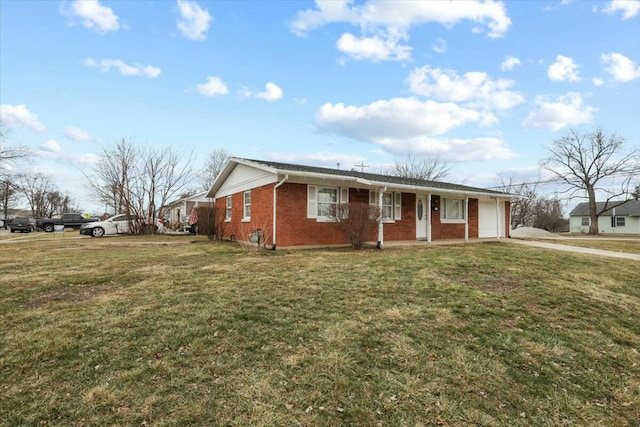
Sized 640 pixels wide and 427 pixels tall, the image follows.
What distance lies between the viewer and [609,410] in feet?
9.08

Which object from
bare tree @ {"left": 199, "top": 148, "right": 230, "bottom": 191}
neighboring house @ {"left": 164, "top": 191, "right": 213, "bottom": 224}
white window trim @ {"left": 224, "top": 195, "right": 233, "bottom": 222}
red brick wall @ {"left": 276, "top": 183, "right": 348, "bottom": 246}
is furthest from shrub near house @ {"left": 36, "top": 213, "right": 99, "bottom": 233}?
red brick wall @ {"left": 276, "top": 183, "right": 348, "bottom": 246}

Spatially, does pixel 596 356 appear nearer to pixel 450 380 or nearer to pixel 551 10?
pixel 450 380

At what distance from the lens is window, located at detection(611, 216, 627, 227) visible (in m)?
39.9

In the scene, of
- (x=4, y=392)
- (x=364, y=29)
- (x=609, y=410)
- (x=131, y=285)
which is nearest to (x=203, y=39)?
(x=364, y=29)

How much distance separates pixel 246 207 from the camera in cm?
1459

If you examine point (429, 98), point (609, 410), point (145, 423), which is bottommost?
point (609, 410)

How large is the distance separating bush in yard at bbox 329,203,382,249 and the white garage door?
8.96 metres

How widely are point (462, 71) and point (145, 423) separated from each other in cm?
1605

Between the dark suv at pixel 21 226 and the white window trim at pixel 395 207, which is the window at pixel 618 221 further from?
the dark suv at pixel 21 226

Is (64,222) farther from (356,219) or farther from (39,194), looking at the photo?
(39,194)

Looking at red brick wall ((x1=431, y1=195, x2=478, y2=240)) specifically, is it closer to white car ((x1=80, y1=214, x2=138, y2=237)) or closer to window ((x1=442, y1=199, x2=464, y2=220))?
window ((x1=442, y1=199, x2=464, y2=220))

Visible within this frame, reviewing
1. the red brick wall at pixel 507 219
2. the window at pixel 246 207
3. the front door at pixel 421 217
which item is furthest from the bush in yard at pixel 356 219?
the red brick wall at pixel 507 219

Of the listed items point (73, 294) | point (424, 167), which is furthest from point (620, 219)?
Result: point (73, 294)

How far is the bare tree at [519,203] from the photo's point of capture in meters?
42.4
